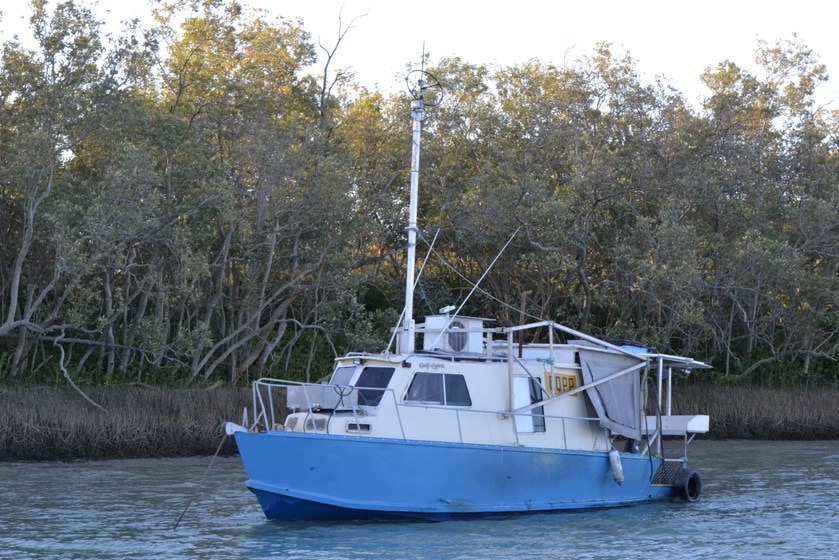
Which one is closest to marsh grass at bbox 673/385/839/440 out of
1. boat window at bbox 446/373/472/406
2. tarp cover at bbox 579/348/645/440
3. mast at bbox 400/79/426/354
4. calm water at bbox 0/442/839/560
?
calm water at bbox 0/442/839/560

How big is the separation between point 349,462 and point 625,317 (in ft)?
73.4

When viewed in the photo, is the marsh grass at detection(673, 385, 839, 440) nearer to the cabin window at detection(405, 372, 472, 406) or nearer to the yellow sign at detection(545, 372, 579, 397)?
the yellow sign at detection(545, 372, 579, 397)

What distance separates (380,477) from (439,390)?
6.31 feet

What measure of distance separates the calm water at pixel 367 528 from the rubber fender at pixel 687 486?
10.8 inches

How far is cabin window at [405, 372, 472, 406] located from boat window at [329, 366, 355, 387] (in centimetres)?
116

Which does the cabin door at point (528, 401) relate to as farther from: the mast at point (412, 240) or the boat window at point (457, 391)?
the mast at point (412, 240)

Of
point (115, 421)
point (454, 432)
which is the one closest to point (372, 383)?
point (454, 432)

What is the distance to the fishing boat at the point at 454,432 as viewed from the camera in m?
16.5

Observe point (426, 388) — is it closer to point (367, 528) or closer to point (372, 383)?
point (372, 383)

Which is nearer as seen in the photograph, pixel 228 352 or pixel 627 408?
pixel 627 408

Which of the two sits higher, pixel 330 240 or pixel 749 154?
pixel 749 154

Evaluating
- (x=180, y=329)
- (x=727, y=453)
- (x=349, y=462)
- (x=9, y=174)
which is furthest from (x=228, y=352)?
(x=349, y=462)

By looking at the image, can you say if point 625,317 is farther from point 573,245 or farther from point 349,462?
point 349,462

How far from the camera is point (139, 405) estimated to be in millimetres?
29250
